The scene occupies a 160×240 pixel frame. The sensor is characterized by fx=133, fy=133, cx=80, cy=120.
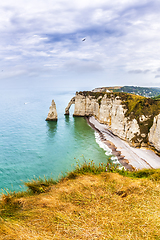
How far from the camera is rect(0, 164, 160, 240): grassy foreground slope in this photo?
3.64 metres

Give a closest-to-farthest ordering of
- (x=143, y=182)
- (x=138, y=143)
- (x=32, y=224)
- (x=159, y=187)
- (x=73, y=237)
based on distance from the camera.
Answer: (x=73, y=237)
(x=32, y=224)
(x=159, y=187)
(x=143, y=182)
(x=138, y=143)

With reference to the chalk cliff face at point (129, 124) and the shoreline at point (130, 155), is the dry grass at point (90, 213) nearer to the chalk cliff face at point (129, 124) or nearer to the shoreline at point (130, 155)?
the shoreline at point (130, 155)

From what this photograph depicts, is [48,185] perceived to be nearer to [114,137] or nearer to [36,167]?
[36,167]

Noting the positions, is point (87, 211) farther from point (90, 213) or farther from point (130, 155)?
point (130, 155)

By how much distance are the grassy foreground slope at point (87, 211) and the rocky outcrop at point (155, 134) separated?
17272 millimetres

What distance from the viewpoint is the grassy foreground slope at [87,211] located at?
3.64 metres

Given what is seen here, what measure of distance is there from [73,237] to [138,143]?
24718 millimetres

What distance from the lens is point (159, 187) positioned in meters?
6.02

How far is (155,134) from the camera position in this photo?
22.6 metres

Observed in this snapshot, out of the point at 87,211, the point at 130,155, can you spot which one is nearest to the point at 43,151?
the point at 130,155

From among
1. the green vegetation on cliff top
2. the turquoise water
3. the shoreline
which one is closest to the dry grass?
the turquoise water

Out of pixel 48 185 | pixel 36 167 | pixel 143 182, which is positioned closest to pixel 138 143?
pixel 36 167

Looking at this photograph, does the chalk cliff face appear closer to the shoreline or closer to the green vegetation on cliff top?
the green vegetation on cliff top

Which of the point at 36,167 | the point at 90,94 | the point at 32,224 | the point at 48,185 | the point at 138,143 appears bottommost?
the point at 36,167
